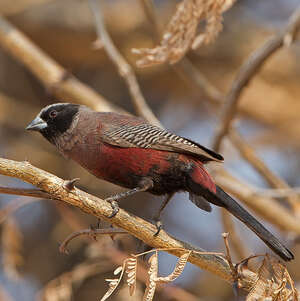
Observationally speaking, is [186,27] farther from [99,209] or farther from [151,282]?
[151,282]

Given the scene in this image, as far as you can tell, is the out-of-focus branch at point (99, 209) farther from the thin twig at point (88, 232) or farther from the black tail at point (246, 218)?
the black tail at point (246, 218)

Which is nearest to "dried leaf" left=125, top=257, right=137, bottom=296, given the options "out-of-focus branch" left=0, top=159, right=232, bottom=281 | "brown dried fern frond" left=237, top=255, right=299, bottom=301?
"out-of-focus branch" left=0, top=159, right=232, bottom=281

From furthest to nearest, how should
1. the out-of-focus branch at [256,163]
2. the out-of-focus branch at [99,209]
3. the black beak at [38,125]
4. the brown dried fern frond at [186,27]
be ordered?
the out-of-focus branch at [256,163], the black beak at [38,125], the brown dried fern frond at [186,27], the out-of-focus branch at [99,209]

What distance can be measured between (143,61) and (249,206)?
1841 mm

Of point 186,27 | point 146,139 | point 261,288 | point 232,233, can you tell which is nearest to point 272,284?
point 261,288

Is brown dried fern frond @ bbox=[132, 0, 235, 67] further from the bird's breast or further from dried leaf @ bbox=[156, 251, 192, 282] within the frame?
dried leaf @ bbox=[156, 251, 192, 282]

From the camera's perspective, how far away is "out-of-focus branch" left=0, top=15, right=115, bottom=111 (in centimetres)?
544

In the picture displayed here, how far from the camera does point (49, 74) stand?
5496 mm

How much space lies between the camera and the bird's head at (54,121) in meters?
4.09

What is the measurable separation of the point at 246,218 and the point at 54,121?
4.76 ft

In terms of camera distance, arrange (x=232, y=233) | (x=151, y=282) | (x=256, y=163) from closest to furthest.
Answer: (x=151, y=282)
(x=232, y=233)
(x=256, y=163)

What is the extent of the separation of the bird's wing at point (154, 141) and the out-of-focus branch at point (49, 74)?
58.7 inches

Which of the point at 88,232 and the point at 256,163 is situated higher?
the point at 256,163

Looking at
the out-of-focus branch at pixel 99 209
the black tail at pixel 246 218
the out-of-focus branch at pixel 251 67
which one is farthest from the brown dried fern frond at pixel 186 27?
the out-of-focus branch at pixel 99 209
